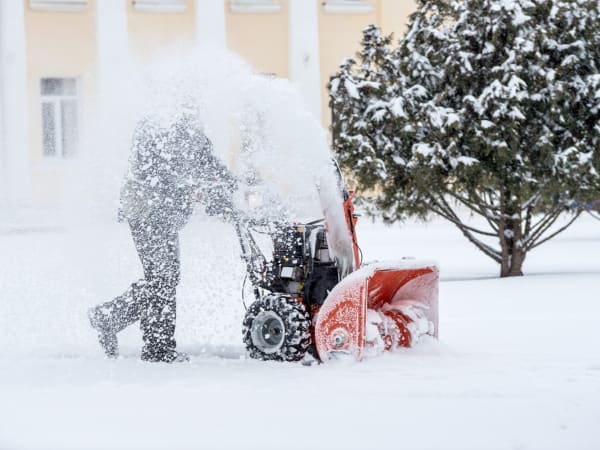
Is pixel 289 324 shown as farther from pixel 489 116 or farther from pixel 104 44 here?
pixel 104 44

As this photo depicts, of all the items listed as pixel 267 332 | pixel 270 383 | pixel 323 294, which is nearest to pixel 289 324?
pixel 267 332

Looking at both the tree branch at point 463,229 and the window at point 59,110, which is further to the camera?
the window at point 59,110

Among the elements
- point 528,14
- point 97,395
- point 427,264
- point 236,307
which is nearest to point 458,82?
point 528,14

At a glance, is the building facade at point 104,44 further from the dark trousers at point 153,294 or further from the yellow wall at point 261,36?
the dark trousers at point 153,294

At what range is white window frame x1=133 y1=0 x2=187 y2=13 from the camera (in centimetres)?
2400

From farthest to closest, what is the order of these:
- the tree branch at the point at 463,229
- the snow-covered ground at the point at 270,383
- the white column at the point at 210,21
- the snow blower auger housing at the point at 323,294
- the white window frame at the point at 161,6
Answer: the white column at the point at 210,21
the white window frame at the point at 161,6
the tree branch at the point at 463,229
the snow blower auger housing at the point at 323,294
the snow-covered ground at the point at 270,383

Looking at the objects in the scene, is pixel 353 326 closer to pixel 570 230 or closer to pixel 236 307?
pixel 236 307

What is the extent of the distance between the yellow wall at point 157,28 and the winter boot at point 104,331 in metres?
17.9

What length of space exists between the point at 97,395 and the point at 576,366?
268cm

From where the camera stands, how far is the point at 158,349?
6355 mm

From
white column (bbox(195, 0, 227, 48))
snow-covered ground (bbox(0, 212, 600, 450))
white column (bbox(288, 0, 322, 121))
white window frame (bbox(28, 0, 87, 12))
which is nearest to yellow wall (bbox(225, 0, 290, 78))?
white column (bbox(288, 0, 322, 121))

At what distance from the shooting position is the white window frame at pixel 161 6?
24000 millimetres

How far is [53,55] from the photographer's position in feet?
76.9

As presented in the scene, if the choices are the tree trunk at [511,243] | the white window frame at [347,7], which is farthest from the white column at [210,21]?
the tree trunk at [511,243]
